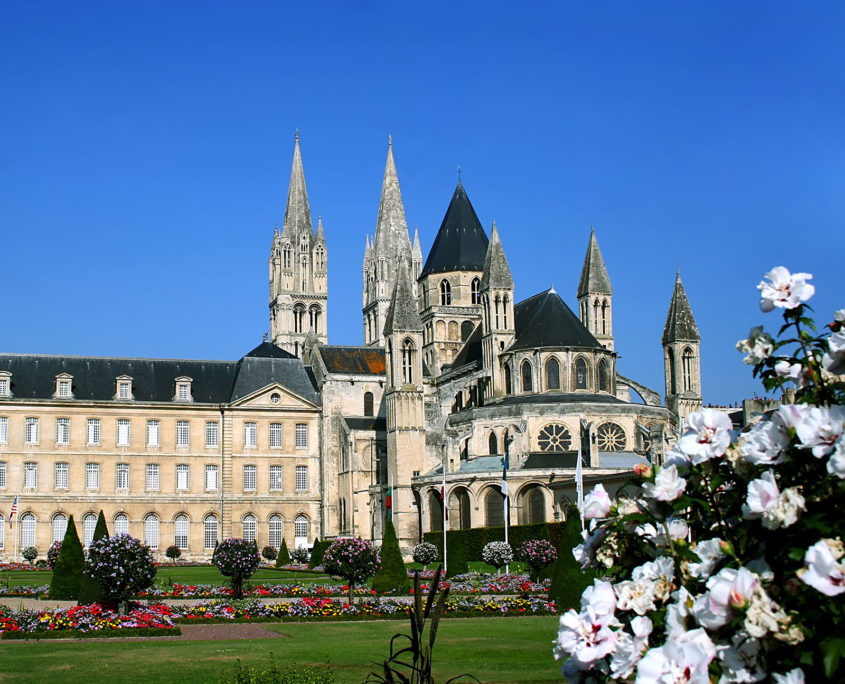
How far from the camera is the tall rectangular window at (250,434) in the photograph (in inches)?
2704

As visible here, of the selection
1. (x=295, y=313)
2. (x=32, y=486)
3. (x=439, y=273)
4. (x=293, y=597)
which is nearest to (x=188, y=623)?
(x=293, y=597)

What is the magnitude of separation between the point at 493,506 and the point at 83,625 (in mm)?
36831

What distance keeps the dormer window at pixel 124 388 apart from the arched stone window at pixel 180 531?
7.68 m

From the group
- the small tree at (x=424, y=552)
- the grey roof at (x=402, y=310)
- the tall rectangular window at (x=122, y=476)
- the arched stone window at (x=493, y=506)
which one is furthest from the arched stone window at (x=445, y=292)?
the small tree at (x=424, y=552)

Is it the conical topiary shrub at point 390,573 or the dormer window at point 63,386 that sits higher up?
the dormer window at point 63,386

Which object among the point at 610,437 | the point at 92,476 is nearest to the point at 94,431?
the point at 92,476

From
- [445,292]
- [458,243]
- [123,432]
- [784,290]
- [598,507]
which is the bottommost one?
[598,507]

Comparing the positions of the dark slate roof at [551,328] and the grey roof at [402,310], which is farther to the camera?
the grey roof at [402,310]

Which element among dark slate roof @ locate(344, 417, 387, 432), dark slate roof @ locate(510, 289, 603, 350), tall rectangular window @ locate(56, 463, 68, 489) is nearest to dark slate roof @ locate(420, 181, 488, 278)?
dark slate roof @ locate(510, 289, 603, 350)

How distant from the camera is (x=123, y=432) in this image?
66625mm

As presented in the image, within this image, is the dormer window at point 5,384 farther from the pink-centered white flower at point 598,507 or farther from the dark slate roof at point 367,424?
the pink-centered white flower at point 598,507

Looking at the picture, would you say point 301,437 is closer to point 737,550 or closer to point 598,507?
point 598,507

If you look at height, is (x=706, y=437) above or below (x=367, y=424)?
below

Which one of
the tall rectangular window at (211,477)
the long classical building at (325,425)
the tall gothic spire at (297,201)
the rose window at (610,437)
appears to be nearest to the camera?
the rose window at (610,437)
